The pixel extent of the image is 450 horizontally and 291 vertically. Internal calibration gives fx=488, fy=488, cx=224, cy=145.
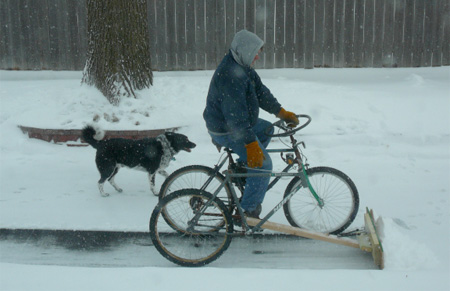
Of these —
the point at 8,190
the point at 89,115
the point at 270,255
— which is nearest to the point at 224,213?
the point at 270,255

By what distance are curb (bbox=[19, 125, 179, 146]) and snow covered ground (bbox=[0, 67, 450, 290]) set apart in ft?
0.28

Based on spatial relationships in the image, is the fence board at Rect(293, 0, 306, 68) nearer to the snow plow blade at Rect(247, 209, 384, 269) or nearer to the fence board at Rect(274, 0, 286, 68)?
the fence board at Rect(274, 0, 286, 68)

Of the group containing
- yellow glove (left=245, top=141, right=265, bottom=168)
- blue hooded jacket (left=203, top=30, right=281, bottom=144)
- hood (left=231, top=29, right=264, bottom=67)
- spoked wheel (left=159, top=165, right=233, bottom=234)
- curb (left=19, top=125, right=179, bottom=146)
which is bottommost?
curb (left=19, top=125, right=179, bottom=146)

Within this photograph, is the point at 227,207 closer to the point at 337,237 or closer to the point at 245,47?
the point at 337,237

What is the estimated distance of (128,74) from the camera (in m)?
7.71

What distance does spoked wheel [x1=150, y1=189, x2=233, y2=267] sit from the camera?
3.88 meters

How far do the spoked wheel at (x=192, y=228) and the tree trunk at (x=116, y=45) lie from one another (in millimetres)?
3734

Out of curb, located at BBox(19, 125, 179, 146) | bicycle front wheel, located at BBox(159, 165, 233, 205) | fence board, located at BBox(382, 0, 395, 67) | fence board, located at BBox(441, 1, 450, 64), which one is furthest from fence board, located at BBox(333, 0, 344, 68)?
bicycle front wheel, located at BBox(159, 165, 233, 205)

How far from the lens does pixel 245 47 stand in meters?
3.84

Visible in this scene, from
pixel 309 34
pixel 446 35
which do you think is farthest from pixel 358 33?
pixel 446 35

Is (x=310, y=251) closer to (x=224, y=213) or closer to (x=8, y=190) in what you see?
(x=224, y=213)

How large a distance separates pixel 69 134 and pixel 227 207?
12.3ft

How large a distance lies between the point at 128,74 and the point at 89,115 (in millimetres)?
915

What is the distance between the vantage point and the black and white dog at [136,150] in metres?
5.32
